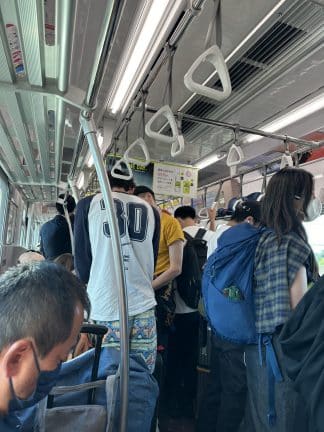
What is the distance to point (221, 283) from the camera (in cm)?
160

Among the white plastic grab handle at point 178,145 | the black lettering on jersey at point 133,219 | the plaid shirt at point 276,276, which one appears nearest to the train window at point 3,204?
the black lettering on jersey at point 133,219

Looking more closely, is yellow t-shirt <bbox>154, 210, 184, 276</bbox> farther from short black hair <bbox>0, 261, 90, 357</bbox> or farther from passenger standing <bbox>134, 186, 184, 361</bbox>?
short black hair <bbox>0, 261, 90, 357</bbox>

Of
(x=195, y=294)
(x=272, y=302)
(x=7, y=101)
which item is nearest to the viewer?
(x=272, y=302)

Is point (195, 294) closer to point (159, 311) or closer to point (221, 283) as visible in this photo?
point (159, 311)

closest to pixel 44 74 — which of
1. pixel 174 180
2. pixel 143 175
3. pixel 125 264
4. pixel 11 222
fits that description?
pixel 125 264

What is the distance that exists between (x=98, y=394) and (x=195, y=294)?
1.59 meters

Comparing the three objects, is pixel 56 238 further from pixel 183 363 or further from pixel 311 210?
pixel 311 210

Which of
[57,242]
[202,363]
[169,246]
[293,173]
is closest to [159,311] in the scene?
[169,246]

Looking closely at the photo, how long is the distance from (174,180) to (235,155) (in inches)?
84.9

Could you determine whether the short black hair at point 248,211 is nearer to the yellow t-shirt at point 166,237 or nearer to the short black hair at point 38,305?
the yellow t-shirt at point 166,237

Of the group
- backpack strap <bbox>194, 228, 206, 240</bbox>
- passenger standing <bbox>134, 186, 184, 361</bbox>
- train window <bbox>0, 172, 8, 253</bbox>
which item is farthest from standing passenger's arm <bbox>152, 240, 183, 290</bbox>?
train window <bbox>0, 172, 8, 253</bbox>

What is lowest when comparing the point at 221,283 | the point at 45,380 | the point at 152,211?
the point at 45,380

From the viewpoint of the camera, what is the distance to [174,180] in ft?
14.4

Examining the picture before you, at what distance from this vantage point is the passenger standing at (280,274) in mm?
1378
